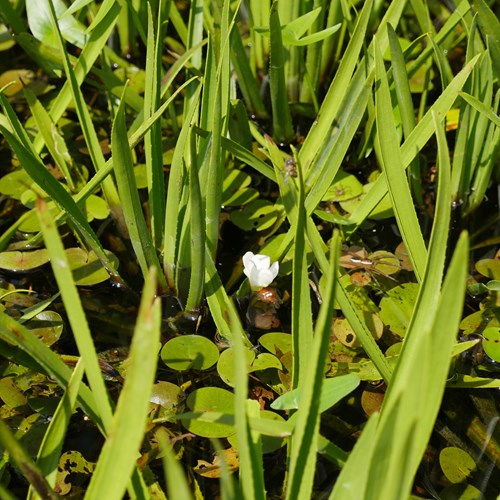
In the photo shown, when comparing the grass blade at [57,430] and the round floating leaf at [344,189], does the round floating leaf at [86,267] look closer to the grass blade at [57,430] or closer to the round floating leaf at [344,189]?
the round floating leaf at [344,189]

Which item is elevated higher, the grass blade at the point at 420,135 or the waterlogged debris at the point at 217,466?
the grass blade at the point at 420,135

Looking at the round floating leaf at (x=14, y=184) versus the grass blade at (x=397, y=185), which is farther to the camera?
the round floating leaf at (x=14, y=184)

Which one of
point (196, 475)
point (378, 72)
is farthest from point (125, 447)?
point (378, 72)

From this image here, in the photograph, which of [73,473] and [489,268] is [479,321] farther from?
[73,473]

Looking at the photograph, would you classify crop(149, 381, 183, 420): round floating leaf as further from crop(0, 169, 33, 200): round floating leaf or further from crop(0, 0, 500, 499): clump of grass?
crop(0, 169, 33, 200): round floating leaf

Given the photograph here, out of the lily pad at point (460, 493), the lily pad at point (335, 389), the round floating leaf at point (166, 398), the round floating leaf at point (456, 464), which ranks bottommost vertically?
the lily pad at point (460, 493)

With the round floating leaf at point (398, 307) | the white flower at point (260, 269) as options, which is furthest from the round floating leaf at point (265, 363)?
the round floating leaf at point (398, 307)

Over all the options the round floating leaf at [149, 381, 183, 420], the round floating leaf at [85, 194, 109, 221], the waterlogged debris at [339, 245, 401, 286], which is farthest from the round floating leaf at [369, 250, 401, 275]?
the round floating leaf at [85, 194, 109, 221]
